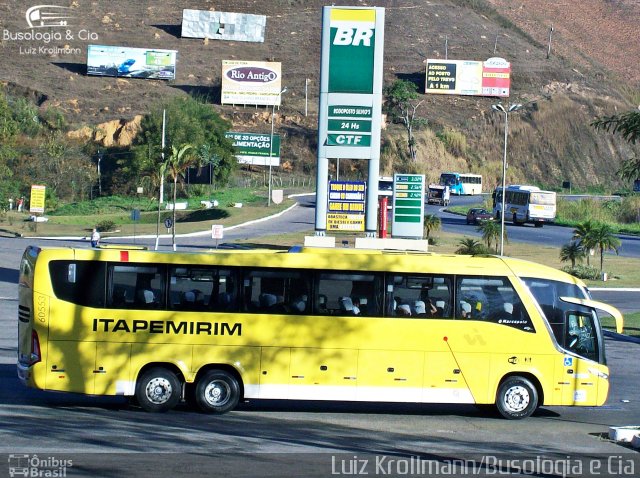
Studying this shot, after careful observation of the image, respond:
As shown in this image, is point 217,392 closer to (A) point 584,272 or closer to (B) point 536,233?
(A) point 584,272

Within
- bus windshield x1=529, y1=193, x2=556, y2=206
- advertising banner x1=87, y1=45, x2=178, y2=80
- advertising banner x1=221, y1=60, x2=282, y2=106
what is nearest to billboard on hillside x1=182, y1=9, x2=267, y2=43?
advertising banner x1=87, y1=45, x2=178, y2=80

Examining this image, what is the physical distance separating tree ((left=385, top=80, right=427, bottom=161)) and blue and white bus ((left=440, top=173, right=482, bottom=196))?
13.6m

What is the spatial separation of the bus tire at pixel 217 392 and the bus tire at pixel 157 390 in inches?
16.8

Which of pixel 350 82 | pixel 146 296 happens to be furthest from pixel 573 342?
pixel 350 82

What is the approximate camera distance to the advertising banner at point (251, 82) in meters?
111

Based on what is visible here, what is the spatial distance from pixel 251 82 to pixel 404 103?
19945mm

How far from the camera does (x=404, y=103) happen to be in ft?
390

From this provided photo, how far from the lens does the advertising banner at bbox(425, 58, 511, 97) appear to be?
12000 centimetres

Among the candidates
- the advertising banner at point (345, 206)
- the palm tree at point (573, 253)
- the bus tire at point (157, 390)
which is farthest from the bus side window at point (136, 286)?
the palm tree at point (573, 253)

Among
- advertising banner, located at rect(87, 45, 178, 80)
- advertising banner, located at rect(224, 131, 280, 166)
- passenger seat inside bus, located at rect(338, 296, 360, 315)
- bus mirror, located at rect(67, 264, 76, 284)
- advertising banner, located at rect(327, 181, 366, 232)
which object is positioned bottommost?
passenger seat inside bus, located at rect(338, 296, 360, 315)

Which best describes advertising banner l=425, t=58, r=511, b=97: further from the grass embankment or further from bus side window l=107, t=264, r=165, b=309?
bus side window l=107, t=264, r=165, b=309

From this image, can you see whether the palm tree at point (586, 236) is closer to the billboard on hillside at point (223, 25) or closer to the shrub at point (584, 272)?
the shrub at point (584, 272)

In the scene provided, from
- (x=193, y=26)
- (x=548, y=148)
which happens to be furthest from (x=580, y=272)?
(x=193, y=26)

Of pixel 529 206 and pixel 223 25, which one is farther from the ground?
pixel 223 25
